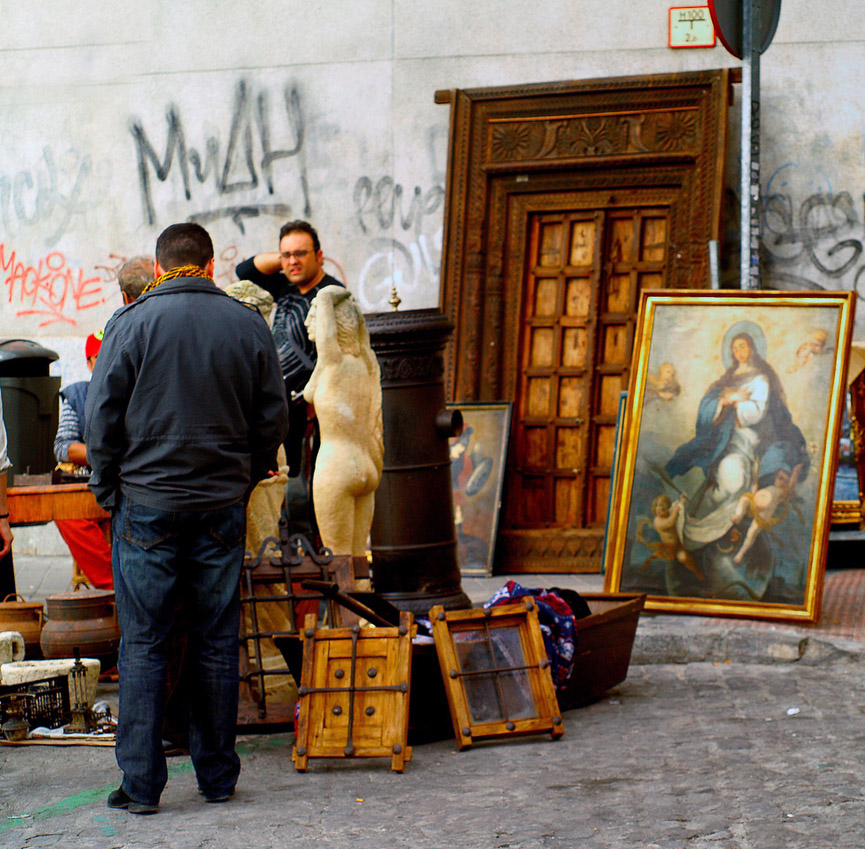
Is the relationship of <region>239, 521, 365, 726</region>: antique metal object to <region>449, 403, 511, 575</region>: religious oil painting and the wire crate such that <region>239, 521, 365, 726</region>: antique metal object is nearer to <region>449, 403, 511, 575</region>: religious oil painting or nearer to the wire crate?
the wire crate

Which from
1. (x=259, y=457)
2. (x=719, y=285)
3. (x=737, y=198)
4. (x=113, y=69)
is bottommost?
(x=259, y=457)

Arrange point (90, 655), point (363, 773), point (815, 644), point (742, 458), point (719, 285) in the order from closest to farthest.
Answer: point (363, 773), point (90, 655), point (815, 644), point (742, 458), point (719, 285)

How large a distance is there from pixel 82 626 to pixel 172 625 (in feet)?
5.06

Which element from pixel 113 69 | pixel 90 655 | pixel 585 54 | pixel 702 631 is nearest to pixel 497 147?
pixel 585 54

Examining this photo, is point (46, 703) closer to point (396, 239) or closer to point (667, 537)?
point (667, 537)

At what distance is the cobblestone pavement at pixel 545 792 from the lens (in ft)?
11.3

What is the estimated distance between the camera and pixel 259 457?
395 centimetres

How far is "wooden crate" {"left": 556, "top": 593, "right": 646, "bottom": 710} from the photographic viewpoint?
16.3 ft

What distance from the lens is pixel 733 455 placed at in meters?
6.38

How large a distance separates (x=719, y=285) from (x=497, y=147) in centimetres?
186

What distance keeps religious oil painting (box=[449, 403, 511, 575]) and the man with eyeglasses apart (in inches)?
84.6

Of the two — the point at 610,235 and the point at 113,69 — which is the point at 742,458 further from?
the point at 113,69

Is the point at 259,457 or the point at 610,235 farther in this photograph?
the point at 610,235

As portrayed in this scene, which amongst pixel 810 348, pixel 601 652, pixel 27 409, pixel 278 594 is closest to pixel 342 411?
pixel 278 594
